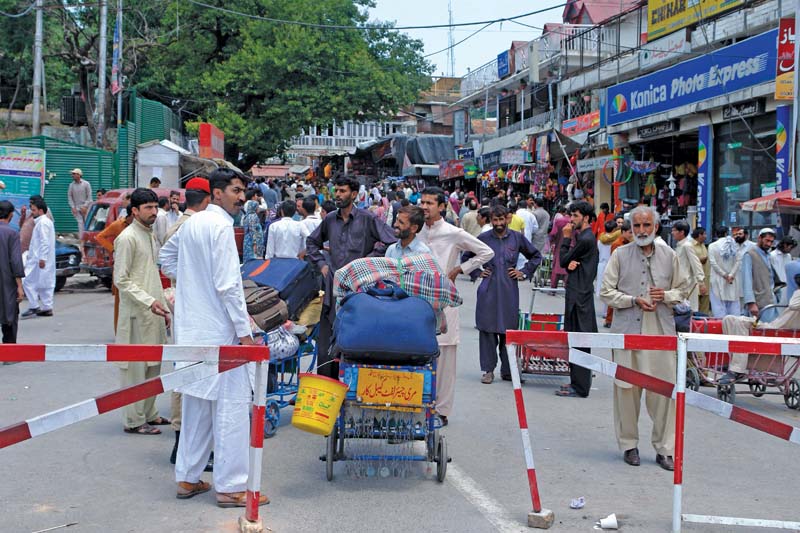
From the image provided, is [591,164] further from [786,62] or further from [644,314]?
[644,314]

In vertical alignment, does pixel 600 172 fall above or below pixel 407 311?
above

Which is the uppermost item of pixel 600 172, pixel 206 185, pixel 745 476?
pixel 600 172

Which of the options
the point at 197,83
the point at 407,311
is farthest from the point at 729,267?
the point at 197,83

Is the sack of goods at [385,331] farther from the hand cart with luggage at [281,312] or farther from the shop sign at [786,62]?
the shop sign at [786,62]

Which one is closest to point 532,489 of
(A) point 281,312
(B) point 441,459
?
(B) point 441,459

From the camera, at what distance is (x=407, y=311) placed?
6.04 meters

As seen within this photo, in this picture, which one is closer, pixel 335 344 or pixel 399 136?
pixel 335 344

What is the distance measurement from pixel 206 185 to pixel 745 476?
4298mm

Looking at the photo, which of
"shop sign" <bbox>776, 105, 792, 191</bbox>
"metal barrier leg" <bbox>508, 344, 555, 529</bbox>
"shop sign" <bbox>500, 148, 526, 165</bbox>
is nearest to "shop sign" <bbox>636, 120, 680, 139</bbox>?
"shop sign" <bbox>776, 105, 792, 191</bbox>

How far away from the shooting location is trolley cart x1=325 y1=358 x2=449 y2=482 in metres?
6.00

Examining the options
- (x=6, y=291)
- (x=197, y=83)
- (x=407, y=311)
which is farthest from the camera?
(x=197, y=83)

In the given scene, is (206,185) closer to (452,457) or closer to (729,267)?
(452,457)

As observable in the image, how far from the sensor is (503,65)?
124 ft

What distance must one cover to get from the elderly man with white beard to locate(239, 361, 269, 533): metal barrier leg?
2970 mm
